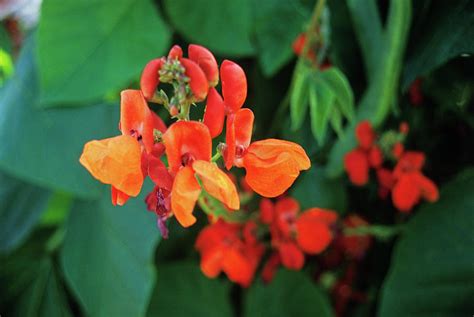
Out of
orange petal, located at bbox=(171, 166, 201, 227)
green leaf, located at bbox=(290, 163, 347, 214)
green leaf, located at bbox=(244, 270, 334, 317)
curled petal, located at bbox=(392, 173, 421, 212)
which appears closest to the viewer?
orange petal, located at bbox=(171, 166, 201, 227)

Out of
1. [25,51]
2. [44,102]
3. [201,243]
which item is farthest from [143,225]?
[25,51]

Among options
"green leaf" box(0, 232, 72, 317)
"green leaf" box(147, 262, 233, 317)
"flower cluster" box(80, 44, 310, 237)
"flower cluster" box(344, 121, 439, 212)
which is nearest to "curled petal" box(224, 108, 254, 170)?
"flower cluster" box(80, 44, 310, 237)

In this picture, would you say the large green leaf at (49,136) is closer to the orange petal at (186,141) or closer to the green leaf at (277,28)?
the green leaf at (277,28)

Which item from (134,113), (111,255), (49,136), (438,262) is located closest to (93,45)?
(49,136)

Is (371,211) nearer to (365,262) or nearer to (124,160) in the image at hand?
(365,262)

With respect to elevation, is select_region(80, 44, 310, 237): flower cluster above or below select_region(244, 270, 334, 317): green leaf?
above

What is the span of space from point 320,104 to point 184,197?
11.7 inches

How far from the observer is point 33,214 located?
0.87 m

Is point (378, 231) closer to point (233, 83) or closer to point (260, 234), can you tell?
point (260, 234)

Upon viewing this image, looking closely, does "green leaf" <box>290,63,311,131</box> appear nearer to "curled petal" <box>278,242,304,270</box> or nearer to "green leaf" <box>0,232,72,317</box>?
"curled petal" <box>278,242,304,270</box>

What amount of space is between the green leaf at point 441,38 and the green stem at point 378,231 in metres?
0.24

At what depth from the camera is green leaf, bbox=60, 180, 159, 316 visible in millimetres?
725

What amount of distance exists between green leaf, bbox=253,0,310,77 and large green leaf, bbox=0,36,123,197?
8.0 inches

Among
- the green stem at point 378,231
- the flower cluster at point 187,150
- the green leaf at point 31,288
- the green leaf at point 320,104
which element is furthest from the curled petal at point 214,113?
→ the green leaf at point 31,288
